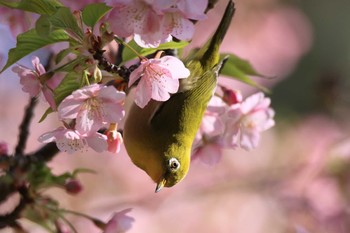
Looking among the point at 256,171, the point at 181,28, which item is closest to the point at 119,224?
the point at 181,28

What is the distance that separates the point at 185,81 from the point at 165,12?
543 mm

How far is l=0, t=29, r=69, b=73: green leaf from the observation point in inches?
58.6

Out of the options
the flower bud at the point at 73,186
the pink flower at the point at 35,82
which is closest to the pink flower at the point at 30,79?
the pink flower at the point at 35,82

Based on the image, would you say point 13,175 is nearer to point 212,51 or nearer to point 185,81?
point 185,81

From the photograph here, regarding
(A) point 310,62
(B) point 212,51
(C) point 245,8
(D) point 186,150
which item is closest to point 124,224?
(D) point 186,150

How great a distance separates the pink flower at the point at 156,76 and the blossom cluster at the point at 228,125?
43cm

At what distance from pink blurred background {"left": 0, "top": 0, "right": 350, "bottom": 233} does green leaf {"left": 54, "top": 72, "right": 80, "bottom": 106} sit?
1865 mm

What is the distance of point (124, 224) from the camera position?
6.31ft

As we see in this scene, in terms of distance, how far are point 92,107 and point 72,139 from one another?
0.09 m

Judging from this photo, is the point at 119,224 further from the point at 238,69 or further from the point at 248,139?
the point at 238,69

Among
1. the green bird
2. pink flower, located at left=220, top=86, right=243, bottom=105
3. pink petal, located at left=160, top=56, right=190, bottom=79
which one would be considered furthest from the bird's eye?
pink petal, located at left=160, top=56, right=190, bottom=79

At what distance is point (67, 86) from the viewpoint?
1517 mm

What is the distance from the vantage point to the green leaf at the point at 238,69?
77.9 inches

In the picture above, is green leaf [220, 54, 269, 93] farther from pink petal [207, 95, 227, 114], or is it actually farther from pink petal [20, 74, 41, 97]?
pink petal [20, 74, 41, 97]
